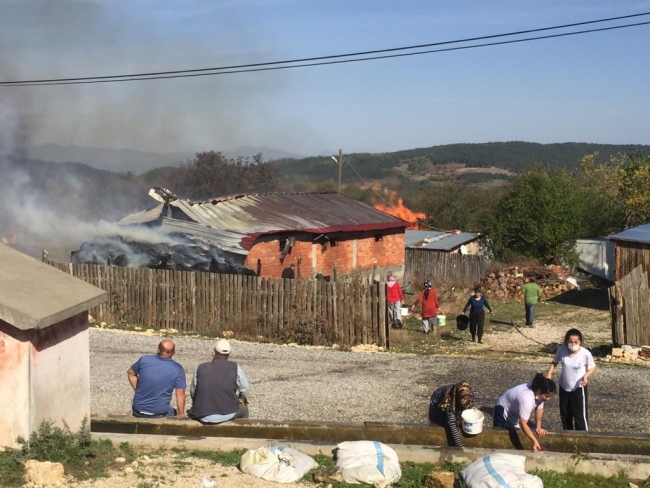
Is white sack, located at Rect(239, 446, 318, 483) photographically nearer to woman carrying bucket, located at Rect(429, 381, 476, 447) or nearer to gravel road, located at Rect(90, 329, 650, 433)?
woman carrying bucket, located at Rect(429, 381, 476, 447)

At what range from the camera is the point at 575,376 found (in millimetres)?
9445

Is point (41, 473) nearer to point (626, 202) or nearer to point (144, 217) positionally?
point (144, 217)

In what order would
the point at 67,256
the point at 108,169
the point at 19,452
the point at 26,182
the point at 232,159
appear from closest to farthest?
1. the point at 19,452
2. the point at 67,256
3. the point at 26,182
4. the point at 108,169
5. the point at 232,159

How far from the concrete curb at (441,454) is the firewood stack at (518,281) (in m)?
23.0

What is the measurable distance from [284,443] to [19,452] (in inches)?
97.8

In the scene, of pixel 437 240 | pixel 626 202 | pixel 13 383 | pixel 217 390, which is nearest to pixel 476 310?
pixel 217 390

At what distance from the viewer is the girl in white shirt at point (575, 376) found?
9.39 metres

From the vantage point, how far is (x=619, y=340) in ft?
55.5

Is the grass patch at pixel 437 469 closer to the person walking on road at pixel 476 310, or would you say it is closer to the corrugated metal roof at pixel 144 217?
the person walking on road at pixel 476 310

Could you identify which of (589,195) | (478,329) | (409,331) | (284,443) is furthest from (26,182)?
(589,195)

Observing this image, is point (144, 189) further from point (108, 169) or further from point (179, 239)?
point (179, 239)

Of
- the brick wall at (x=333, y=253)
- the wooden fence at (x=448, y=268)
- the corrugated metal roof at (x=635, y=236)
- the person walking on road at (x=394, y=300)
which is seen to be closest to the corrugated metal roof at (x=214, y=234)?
the brick wall at (x=333, y=253)

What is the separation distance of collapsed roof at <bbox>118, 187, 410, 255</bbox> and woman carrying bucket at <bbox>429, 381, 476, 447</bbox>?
13.8 metres

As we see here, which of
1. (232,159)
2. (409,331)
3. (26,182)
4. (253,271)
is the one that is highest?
(232,159)
